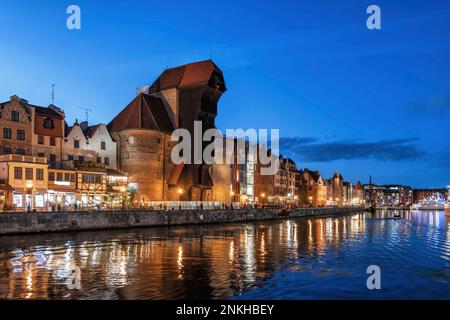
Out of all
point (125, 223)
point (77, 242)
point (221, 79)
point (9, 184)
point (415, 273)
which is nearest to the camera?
point (415, 273)

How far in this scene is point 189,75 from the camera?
96438 mm

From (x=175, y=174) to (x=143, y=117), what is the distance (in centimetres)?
1275

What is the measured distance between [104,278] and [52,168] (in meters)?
46.8

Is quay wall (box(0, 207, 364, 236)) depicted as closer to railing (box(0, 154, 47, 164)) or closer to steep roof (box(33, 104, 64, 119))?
railing (box(0, 154, 47, 164))

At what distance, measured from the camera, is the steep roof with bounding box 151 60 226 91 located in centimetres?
9419

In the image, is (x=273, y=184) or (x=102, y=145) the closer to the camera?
(x=102, y=145)

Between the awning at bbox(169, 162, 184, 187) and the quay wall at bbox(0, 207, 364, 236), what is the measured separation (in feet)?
30.4

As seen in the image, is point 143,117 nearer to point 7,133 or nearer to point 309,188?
point 7,133

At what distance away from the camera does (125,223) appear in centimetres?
6600

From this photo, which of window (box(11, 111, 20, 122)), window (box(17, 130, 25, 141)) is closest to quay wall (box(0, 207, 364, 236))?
window (box(17, 130, 25, 141))

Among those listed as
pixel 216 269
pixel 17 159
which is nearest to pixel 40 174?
pixel 17 159

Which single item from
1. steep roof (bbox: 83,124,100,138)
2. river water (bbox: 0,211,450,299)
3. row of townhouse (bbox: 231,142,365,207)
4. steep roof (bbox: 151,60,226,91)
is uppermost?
steep roof (bbox: 151,60,226,91)
